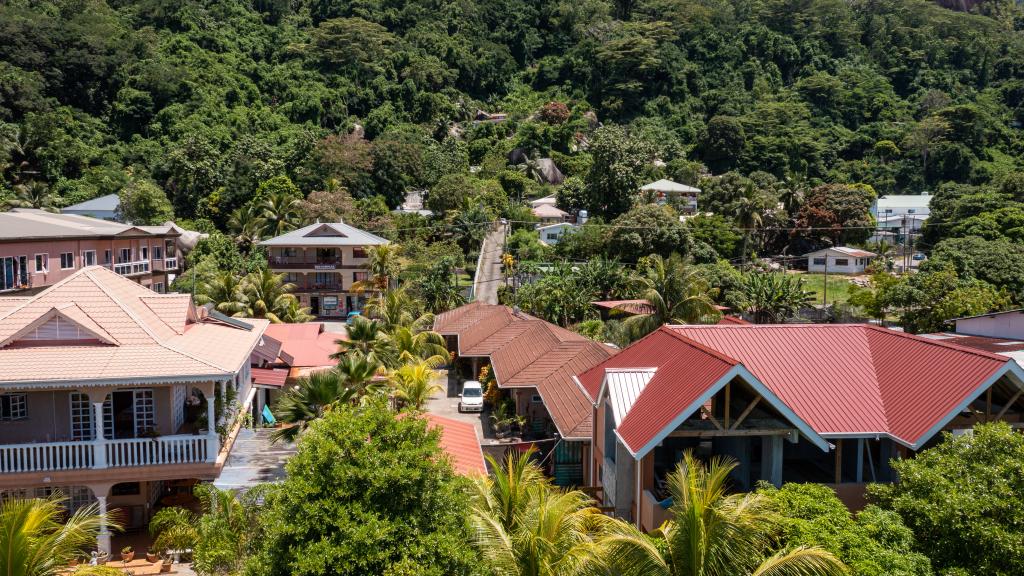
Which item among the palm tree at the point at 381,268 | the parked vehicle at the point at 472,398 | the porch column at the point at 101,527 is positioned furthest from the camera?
the palm tree at the point at 381,268

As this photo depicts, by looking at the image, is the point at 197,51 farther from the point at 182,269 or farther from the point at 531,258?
the point at 531,258

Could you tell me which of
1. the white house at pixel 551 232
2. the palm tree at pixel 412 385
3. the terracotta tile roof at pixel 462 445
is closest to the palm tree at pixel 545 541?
the terracotta tile roof at pixel 462 445

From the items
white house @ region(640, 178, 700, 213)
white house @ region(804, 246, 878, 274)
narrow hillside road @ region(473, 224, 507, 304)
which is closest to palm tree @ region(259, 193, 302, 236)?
narrow hillside road @ region(473, 224, 507, 304)

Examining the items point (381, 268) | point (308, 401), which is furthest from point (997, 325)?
point (381, 268)

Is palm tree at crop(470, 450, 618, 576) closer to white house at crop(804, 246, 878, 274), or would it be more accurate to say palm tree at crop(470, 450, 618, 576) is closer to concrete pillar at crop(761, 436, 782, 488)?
concrete pillar at crop(761, 436, 782, 488)

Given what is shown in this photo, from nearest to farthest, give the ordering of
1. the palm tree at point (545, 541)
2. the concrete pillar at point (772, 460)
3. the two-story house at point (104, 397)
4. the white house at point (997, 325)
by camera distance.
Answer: the palm tree at point (545, 541), the concrete pillar at point (772, 460), the two-story house at point (104, 397), the white house at point (997, 325)

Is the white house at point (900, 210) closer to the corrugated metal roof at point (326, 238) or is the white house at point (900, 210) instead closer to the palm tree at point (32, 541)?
the corrugated metal roof at point (326, 238)
